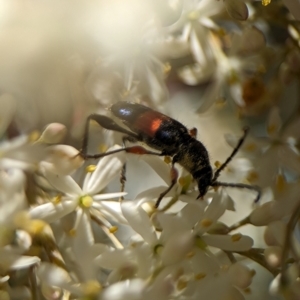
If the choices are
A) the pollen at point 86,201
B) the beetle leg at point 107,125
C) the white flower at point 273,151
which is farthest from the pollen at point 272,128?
the pollen at point 86,201

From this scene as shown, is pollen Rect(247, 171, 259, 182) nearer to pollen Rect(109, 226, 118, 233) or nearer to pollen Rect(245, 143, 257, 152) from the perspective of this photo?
pollen Rect(245, 143, 257, 152)

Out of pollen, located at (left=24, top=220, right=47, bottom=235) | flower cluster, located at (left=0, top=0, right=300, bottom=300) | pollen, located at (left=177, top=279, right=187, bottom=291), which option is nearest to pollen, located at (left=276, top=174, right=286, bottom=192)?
flower cluster, located at (left=0, top=0, right=300, bottom=300)

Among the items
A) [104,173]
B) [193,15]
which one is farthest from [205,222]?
[193,15]

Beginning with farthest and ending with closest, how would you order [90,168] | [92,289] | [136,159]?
[136,159] < [90,168] < [92,289]

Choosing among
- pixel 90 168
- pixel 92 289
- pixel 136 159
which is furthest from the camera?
pixel 136 159

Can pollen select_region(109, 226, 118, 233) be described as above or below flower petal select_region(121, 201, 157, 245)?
below

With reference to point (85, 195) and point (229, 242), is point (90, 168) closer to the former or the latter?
point (85, 195)

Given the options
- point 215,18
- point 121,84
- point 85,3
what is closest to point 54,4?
point 85,3
